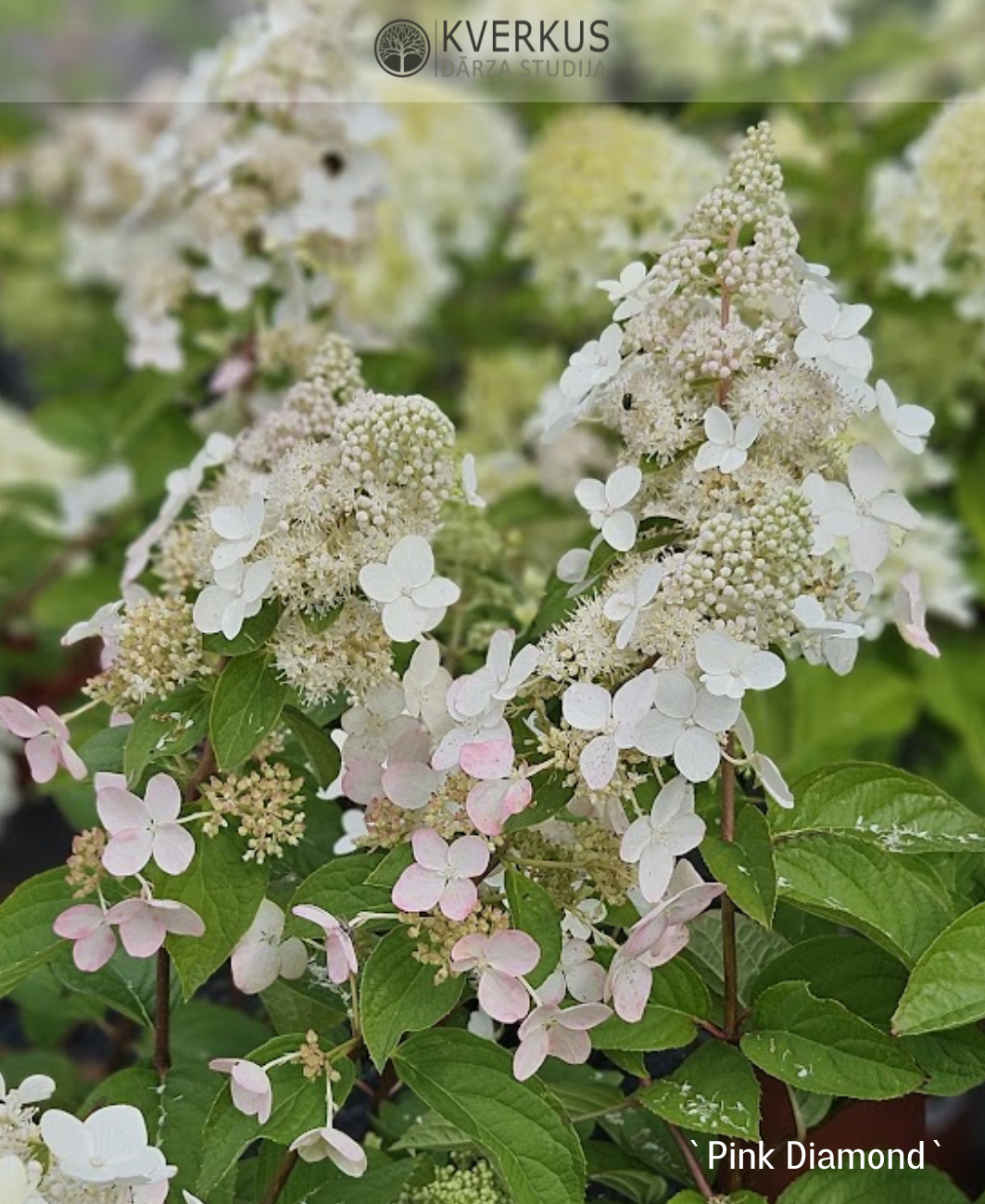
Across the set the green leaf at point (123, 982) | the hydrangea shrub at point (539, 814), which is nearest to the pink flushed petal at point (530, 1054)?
the hydrangea shrub at point (539, 814)

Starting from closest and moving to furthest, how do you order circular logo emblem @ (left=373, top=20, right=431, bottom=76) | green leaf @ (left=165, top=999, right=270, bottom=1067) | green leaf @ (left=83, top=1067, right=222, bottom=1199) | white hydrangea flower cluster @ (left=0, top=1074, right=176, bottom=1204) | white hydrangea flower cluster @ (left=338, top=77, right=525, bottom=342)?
white hydrangea flower cluster @ (left=0, top=1074, right=176, bottom=1204) < green leaf @ (left=83, top=1067, right=222, bottom=1199) < green leaf @ (left=165, top=999, right=270, bottom=1067) < circular logo emblem @ (left=373, top=20, right=431, bottom=76) < white hydrangea flower cluster @ (left=338, top=77, right=525, bottom=342)

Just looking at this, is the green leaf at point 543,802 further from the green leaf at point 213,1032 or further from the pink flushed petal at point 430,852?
the green leaf at point 213,1032

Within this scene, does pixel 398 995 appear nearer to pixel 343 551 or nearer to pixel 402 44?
pixel 343 551

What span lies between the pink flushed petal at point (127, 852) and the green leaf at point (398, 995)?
10 cm

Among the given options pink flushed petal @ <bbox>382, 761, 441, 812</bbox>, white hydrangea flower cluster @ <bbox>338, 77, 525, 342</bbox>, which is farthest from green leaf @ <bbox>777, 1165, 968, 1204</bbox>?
white hydrangea flower cluster @ <bbox>338, 77, 525, 342</bbox>

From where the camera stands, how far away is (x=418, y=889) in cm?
62

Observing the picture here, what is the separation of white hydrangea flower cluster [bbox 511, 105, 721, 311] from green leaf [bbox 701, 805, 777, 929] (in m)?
0.76

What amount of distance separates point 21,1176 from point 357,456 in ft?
1.01

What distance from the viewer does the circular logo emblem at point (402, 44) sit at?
1.30 meters

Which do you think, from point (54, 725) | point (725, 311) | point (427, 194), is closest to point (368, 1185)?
point (54, 725)

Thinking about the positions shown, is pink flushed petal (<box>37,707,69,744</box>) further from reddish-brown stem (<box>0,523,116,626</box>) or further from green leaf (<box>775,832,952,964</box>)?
reddish-brown stem (<box>0,523,116,626</box>)

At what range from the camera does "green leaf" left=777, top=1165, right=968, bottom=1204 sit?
681 mm

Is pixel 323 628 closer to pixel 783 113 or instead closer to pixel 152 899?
pixel 152 899

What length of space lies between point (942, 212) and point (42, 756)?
846 mm
